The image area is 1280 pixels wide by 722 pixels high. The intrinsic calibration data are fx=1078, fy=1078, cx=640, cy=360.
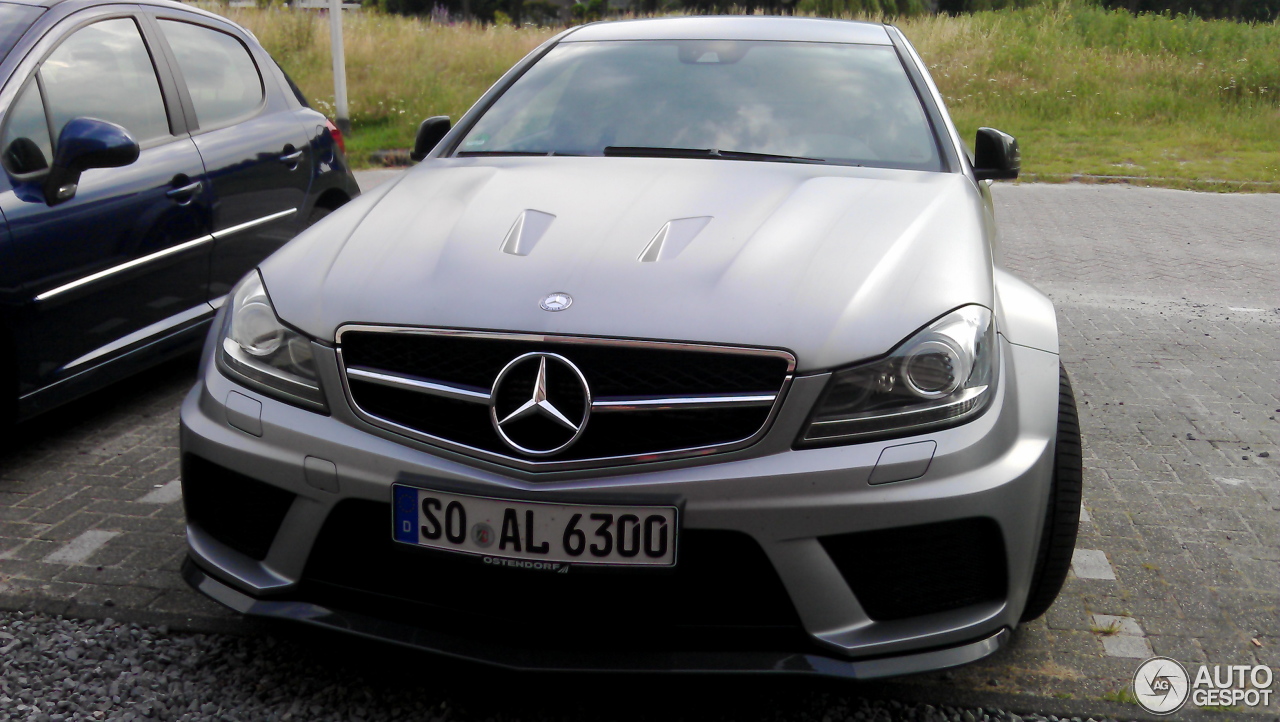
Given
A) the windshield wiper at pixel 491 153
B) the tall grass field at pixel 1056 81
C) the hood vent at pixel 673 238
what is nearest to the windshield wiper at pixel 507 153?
the windshield wiper at pixel 491 153

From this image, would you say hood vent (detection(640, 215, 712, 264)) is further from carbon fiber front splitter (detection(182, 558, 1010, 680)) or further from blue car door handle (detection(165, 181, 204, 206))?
blue car door handle (detection(165, 181, 204, 206))

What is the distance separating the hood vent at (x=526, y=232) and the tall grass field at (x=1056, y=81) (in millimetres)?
10245

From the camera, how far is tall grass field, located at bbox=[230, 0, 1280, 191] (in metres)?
13.0

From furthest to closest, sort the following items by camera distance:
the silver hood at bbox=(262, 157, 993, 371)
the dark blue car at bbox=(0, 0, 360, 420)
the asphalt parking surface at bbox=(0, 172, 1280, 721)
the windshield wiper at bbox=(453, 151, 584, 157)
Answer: the dark blue car at bbox=(0, 0, 360, 420), the windshield wiper at bbox=(453, 151, 584, 157), the asphalt parking surface at bbox=(0, 172, 1280, 721), the silver hood at bbox=(262, 157, 993, 371)

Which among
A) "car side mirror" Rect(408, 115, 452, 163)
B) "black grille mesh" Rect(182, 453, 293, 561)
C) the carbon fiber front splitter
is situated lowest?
the carbon fiber front splitter

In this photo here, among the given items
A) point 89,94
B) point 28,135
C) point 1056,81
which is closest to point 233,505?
point 28,135

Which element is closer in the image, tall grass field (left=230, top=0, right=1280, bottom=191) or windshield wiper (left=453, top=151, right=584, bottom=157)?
windshield wiper (left=453, top=151, right=584, bottom=157)

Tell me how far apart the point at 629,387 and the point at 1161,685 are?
4.66 ft

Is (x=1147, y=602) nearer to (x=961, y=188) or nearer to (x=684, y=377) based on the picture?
(x=961, y=188)

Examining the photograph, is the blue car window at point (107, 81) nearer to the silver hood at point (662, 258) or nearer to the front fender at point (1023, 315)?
the silver hood at point (662, 258)

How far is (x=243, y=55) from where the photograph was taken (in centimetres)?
491

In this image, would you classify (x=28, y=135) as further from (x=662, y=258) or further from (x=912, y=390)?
(x=912, y=390)

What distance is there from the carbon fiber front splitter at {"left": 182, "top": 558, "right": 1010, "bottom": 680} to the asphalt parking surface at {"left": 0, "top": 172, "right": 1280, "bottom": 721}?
28 centimetres

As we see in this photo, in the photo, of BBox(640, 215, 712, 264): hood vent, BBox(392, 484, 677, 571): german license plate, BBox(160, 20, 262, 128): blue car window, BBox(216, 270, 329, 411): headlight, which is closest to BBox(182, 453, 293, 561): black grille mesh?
BBox(216, 270, 329, 411): headlight
